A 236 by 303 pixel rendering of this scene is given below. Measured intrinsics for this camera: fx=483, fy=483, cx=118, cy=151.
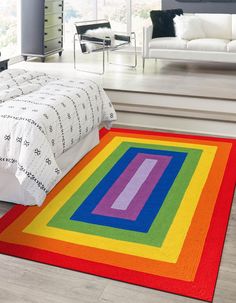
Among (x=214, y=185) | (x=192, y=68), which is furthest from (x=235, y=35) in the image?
(x=214, y=185)

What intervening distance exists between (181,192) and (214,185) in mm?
288

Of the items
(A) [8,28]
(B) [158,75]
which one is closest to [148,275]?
(B) [158,75]

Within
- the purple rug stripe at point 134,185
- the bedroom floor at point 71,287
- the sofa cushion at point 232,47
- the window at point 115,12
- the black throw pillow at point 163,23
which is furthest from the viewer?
the window at point 115,12

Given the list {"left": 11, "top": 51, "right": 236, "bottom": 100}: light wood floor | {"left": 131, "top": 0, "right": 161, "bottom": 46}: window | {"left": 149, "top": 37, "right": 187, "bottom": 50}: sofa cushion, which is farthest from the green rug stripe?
{"left": 131, "top": 0, "right": 161, "bottom": 46}: window

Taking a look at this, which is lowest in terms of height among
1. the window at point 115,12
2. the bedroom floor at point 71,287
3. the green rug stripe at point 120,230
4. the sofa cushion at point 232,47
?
the bedroom floor at point 71,287

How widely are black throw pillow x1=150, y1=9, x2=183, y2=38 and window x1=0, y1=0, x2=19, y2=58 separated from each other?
2.06 metres

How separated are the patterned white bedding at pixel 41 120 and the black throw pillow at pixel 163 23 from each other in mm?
2449

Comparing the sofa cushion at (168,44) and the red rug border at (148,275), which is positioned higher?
the sofa cushion at (168,44)

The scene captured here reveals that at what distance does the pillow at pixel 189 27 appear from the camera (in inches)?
247

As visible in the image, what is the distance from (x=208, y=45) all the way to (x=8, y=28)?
2930mm

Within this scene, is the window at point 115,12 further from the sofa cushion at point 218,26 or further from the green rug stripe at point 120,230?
the green rug stripe at point 120,230

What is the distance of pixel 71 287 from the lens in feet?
7.98

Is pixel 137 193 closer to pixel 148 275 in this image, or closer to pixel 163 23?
pixel 148 275

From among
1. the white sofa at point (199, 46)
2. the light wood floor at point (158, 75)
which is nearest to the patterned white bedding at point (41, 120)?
the light wood floor at point (158, 75)
